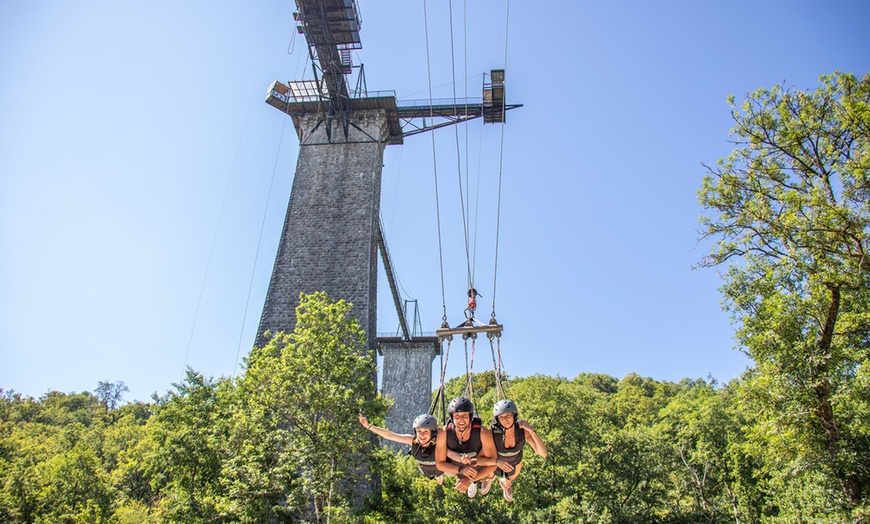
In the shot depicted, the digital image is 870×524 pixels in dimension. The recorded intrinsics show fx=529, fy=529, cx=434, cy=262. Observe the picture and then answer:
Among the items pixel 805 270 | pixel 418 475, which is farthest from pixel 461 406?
pixel 418 475

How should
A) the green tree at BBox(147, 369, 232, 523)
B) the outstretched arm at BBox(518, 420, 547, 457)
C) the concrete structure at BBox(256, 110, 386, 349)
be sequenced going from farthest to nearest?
the concrete structure at BBox(256, 110, 386, 349), the green tree at BBox(147, 369, 232, 523), the outstretched arm at BBox(518, 420, 547, 457)

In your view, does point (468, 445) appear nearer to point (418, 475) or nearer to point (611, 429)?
point (418, 475)

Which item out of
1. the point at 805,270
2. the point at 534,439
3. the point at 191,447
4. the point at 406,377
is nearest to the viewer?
the point at 534,439

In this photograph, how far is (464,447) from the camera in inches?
292

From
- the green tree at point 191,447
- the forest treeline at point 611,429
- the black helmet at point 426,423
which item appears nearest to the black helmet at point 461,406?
the black helmet at point 426,423

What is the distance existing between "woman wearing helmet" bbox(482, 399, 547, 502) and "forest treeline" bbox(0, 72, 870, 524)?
6.99m

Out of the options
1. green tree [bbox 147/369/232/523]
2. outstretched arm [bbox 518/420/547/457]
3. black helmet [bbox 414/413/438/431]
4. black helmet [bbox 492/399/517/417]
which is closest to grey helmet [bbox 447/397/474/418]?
black helmet [bbox 414/413/438/431]

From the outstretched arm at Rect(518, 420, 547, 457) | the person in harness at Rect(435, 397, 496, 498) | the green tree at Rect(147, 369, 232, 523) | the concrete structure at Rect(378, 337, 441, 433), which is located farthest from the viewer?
the concrete structure at Rect(378, 337, 441, 433)

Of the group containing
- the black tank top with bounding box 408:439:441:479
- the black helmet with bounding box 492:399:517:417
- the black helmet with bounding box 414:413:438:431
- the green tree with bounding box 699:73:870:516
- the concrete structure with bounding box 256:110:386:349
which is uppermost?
the concrete structure with bounding box 256:110:386:349

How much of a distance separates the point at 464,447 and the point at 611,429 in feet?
64.4

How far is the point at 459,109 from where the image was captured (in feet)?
99.2

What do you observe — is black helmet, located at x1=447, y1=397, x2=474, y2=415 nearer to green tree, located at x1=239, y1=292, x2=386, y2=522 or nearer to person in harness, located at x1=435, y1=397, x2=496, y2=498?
person in harness, located at x1=435, y1=397, x2=496, y2=498

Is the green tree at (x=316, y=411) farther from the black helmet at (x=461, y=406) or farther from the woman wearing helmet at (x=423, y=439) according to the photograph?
the black helmet at (x=461, y=406)

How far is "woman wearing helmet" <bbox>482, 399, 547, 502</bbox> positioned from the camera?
6.98 m
